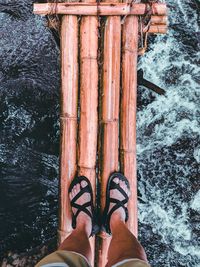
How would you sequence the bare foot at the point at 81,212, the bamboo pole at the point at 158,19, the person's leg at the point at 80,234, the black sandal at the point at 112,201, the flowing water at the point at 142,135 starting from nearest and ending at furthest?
the person's leg at the point at 80,234, the bare foot at the point at 81,212, the black sandal at the point at 112,201, the bamboo pole at the point at 158,19, the flowing water at the point at 142,135

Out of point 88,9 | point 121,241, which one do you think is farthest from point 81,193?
point 88,9

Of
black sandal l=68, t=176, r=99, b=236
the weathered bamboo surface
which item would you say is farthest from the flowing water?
the weathered bamboo surface

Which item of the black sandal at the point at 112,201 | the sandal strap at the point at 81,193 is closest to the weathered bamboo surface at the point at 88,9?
the black sandal at the point at 112,201

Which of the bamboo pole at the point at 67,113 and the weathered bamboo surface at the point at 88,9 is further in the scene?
the bamboo pole at the point at 67,113

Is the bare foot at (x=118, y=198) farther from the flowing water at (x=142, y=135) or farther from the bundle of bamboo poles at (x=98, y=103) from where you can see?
the flowing water at (x=142, y=135)

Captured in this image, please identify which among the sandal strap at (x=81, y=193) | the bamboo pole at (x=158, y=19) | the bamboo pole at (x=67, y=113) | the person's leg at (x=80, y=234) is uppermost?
the bamboo pole at (x=158, y=19)

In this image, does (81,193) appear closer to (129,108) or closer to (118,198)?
(118,198)
